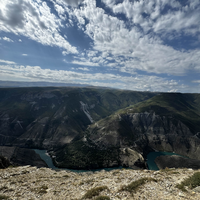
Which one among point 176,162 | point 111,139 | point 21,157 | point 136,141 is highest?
point 176,162

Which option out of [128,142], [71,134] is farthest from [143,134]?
[71,134]

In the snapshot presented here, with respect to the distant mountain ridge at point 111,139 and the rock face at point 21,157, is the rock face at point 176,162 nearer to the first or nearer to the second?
the distant mountain ridge at point 111,139

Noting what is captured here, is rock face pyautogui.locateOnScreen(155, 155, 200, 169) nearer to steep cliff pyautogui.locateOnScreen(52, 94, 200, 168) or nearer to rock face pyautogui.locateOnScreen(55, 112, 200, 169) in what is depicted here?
steep cliff pyautogui.locateOnScreen(52, 94, 200, 168)

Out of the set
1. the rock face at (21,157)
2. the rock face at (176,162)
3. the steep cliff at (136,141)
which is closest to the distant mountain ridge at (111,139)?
the steep cliff at (136,141)

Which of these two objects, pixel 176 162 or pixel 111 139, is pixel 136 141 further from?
pixel 176 162

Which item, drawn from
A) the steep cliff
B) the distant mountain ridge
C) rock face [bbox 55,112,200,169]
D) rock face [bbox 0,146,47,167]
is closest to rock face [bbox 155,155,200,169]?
the distant mountain ridge

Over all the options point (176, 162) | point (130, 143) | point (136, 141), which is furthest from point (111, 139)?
point (176, 162)

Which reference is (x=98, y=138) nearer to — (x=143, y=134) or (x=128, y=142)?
(x=128, y=142)

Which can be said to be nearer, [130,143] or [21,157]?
[21,157]
